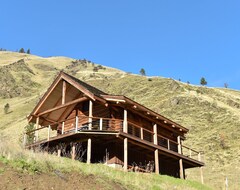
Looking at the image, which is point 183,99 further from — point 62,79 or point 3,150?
point 3,150

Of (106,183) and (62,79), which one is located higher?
(62,79)

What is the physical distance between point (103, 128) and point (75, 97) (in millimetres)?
4242

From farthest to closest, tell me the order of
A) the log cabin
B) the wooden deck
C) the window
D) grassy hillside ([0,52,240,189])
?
grassy hillside ([0,52,240,189]) < the window < the log cabin < the wooden deck

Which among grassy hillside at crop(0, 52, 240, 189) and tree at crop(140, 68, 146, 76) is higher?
tree at crop(140, 68, 146, 76)

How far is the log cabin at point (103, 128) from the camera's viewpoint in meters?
23.2

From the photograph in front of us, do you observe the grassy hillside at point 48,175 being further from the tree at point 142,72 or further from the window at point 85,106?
the tree at point 142,72

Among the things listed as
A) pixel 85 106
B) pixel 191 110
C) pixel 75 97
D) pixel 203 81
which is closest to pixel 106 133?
pixel 85 106

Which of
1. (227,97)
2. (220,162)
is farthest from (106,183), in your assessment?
(227,97)

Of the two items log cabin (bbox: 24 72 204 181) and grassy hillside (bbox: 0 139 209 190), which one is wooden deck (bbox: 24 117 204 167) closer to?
log cabin (bbox: 24 72 204 181)

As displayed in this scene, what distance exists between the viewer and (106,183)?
580 inches

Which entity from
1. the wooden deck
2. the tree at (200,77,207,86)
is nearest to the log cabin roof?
the wooden deck

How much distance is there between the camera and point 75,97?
2731cm

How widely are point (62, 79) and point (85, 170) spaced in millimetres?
11722

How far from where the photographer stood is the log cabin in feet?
76.1
